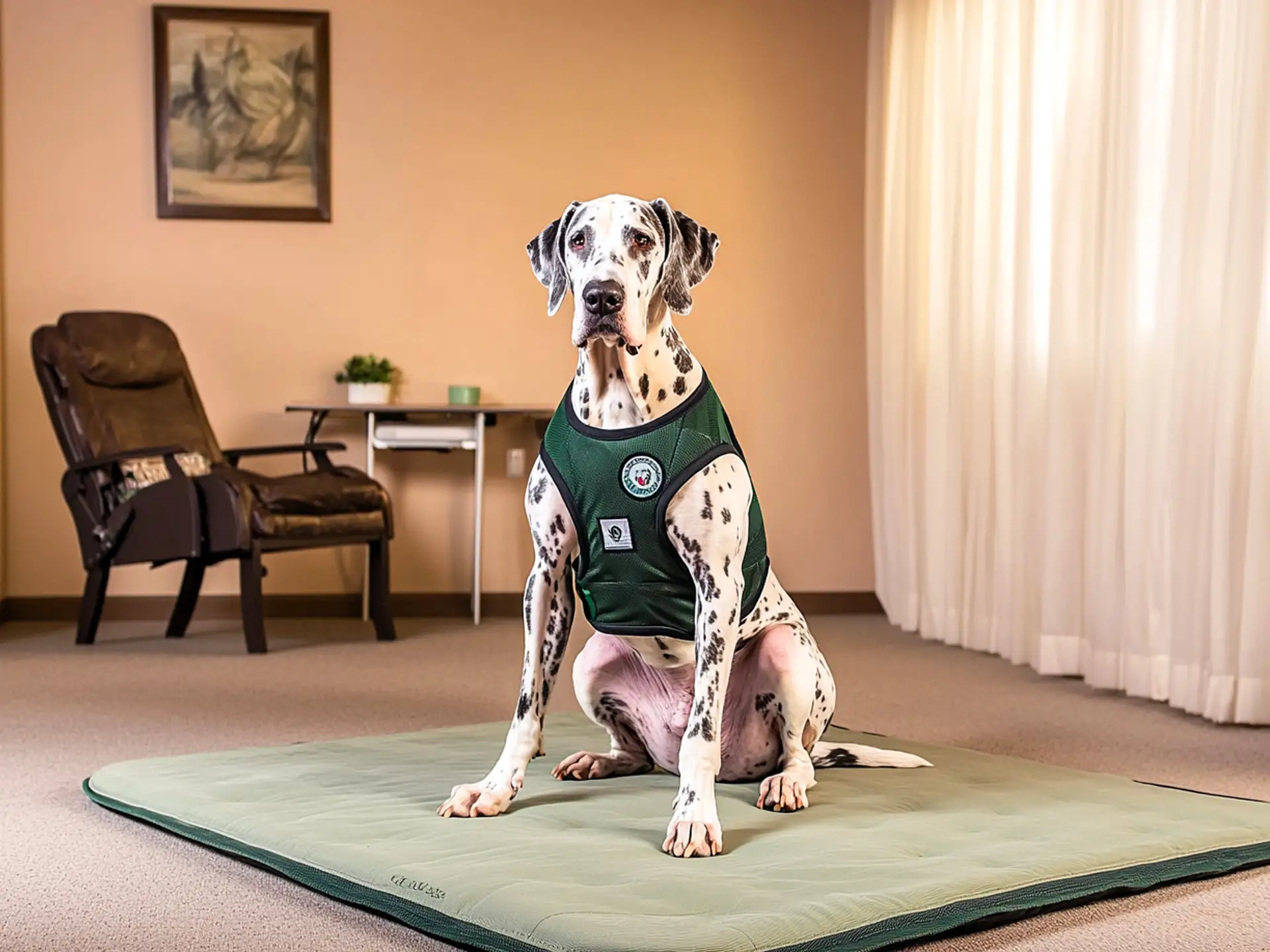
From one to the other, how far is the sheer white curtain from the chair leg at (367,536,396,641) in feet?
6.54

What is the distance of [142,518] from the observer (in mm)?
5066

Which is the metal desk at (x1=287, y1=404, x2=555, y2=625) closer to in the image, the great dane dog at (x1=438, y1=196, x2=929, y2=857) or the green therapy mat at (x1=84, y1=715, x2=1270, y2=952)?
the green therapy mat at (x1=84, y1=715, x2=1270, y2=952)

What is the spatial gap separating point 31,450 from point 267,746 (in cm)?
329

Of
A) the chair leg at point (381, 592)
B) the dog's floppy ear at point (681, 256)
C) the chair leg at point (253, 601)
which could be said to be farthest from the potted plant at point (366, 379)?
the dog's floppy ear at point (681, 256)

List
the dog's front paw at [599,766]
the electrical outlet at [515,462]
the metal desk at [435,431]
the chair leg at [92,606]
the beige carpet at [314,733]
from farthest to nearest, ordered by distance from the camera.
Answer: the electrical outlet at [515,462] → the metal desk at [435,431] → the chair leg at [92,606] → the dog's front paw at [599,766] → the beige carpet at [314,733]

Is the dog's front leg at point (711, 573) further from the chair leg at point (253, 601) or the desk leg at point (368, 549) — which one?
the desk leg at point (368, 549)

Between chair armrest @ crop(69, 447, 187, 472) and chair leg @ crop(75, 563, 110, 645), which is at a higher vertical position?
chair armrest @ crop(69, 447, 187, 472)

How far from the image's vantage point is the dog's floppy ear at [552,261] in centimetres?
242

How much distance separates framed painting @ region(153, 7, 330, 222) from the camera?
19.6 ft

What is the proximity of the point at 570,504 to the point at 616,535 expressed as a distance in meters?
0.10

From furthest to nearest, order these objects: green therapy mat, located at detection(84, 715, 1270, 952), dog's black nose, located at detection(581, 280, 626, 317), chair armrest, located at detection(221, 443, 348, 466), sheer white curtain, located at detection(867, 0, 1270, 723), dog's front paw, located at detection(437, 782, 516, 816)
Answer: chair armrest, located at detection(221, 443, 348, 466) < sheer white curtain, located at detection(867, 0, 1270, 723) < dog's front paw, located at detection(437, 782, 516, 816) < dog's black nose, located at detection(581, 280, 626, 317) < green therapy mat, located at detection(84, 715, 1270, 952)

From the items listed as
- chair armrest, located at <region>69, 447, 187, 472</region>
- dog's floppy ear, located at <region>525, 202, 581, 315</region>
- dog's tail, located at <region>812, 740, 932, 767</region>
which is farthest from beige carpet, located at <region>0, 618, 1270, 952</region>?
dog's floppy ear, located at <region>525, 202, 581, 315</region>

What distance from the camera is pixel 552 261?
245cm

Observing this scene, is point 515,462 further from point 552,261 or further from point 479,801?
point 479,801
